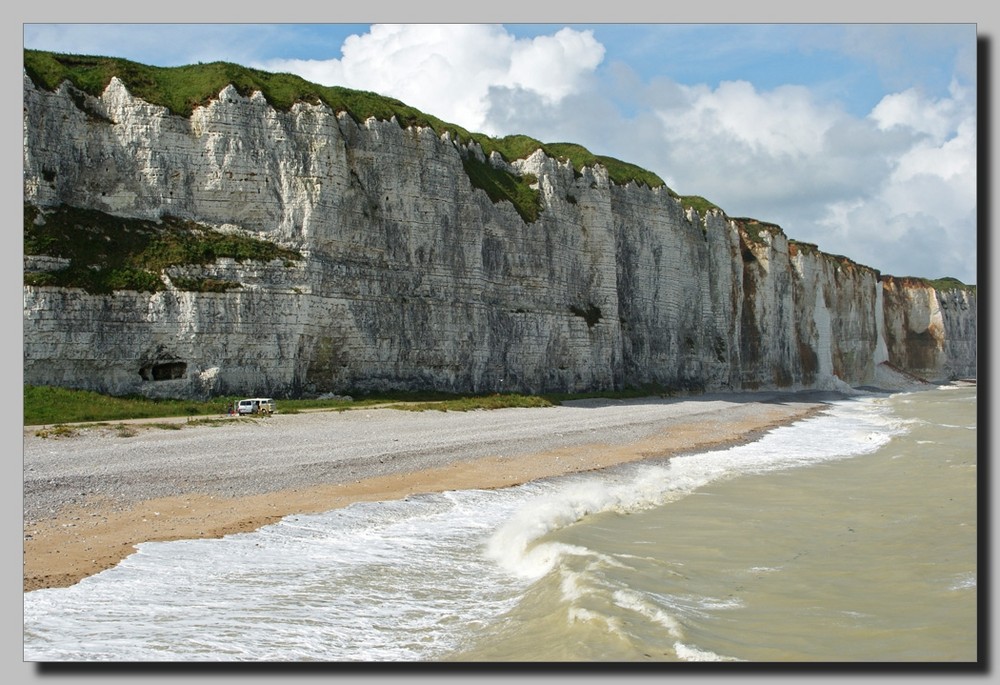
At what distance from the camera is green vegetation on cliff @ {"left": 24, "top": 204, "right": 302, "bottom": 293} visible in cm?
2552

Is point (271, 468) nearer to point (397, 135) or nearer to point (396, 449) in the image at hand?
point (396, 449)

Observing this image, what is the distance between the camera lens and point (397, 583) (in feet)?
29.2

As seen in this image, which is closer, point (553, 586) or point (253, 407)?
point (553, 586)

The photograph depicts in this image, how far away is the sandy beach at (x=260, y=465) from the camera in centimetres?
1066

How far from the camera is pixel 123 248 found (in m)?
27.6

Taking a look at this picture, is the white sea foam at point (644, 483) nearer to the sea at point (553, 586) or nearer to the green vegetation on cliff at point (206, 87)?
the sea at point (553, 586)

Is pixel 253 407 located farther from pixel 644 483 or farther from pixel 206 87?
pixel 206 87

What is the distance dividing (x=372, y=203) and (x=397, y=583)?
28.2m

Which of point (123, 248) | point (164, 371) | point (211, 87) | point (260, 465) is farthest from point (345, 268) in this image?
point (260, 465)

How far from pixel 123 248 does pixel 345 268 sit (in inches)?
339

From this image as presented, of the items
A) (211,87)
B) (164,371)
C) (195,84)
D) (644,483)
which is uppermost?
(195,84)

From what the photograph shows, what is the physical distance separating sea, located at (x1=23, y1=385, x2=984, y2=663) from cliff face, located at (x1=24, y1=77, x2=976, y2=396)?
Answer: 570cm

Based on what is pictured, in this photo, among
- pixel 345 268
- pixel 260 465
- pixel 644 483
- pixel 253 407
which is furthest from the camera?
pixel 345 268

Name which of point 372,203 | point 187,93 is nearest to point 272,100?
point 187,93
